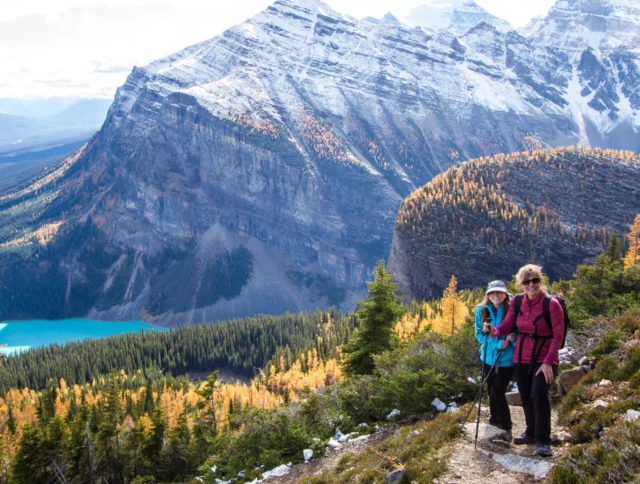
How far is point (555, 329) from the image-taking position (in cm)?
1098

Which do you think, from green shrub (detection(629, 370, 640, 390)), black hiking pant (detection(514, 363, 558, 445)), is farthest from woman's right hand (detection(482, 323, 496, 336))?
green shrub (detection(629, 370, 640, 390))

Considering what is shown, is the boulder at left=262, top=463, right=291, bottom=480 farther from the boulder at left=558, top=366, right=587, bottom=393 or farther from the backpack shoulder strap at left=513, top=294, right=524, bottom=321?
the backpack shoulder strap at left=513, top=294, right=524, bottom=321

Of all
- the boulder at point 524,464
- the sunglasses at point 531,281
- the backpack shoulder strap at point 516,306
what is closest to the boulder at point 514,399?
the boulder at point 524,464

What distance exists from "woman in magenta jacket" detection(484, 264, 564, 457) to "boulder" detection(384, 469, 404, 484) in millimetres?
3068

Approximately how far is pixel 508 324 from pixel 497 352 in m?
1.08

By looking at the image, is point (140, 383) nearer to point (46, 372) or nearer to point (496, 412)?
point (46, 372)

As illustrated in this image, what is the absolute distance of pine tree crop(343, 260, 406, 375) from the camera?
29703mm

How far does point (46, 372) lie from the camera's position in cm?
11038

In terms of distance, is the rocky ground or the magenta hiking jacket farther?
the magenta hiking jacket

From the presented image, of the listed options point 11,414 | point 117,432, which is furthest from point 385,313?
point 11,414

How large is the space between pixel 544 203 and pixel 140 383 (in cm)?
11536

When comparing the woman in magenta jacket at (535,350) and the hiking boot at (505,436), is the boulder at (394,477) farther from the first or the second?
the woman in magenta jacket at (535,350)

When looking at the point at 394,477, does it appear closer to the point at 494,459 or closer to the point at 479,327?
the point at 494,459

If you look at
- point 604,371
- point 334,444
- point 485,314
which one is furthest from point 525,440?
point 334,444
